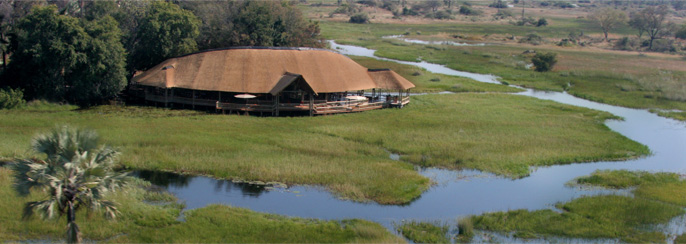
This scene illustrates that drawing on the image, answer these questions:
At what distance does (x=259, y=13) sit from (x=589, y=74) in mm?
40028

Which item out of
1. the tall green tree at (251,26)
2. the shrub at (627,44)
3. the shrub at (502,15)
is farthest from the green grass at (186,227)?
the shrub at (502,15)

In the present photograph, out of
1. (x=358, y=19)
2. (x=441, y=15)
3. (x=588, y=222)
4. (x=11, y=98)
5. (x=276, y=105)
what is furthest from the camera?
(x=441, y=15)

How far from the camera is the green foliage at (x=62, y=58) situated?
41031mm

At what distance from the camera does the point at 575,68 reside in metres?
75.9

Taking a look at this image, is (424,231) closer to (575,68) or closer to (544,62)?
(544,62)

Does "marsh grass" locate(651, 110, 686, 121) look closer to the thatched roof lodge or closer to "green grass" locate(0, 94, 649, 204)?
"green grass" locate(0, 94, 649, 204)

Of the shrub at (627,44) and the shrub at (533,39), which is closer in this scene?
the shrub at (627,44)

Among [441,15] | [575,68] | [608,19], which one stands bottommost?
[575,68]

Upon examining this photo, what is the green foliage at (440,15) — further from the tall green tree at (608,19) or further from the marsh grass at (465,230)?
the marsh grass at (465,230)

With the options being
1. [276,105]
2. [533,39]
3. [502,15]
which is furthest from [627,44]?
[276,105]

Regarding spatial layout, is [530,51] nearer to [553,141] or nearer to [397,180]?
[553,141]

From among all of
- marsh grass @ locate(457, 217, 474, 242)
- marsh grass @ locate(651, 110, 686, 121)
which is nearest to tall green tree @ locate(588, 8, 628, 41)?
marsh grass @ locate(651, 110, 686, 121)

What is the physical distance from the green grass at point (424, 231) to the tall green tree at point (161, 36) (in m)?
33.3

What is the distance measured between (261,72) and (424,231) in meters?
25.9
